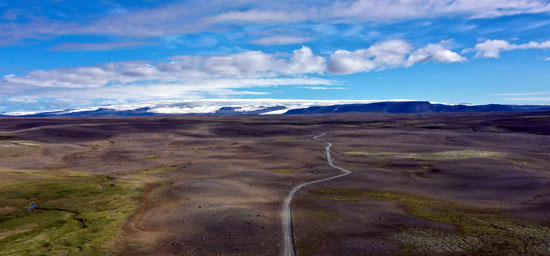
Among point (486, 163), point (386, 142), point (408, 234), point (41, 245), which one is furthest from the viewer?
point (386, 142)

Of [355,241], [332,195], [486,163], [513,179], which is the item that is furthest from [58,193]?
[486,163]

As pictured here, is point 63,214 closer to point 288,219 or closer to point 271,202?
point 271,202

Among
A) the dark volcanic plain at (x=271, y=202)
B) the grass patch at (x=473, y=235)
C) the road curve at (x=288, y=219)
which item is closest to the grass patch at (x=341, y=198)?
the dark volcanic plain at (x=271, y=202)

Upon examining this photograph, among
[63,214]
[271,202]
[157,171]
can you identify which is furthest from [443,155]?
[63,214]

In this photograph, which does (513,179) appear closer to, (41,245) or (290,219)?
(290,219)

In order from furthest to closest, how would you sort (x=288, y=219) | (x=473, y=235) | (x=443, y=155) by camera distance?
(x=443, y=155) < (x=288, y=219) < (x=473, y=235)

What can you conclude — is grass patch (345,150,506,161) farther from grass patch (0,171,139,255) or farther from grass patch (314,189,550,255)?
grass patch (0,171,139,255)

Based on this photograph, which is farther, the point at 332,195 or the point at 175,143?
the point at 175,143
